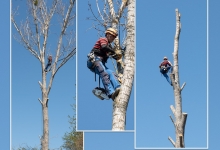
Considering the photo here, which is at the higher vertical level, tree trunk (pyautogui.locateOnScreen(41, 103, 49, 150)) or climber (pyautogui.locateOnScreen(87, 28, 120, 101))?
climber (pyautogui.locateOnScreen(87, 28, 120, 101))

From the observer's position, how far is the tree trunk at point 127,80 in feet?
16.5

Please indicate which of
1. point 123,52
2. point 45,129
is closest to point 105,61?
point 123,52

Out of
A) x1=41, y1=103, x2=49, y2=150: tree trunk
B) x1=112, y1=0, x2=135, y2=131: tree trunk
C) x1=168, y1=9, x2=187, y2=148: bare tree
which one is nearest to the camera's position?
x1=112, y1=0, x2=135, y2=131: tree trunk

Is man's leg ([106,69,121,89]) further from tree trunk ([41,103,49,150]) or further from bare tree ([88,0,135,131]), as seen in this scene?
tree trunk ([41,103,49,150])

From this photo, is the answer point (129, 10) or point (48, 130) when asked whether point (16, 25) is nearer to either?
point (48, 130)

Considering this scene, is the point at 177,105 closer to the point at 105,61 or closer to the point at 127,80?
the point at 127,80

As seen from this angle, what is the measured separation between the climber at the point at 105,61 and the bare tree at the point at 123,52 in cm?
9

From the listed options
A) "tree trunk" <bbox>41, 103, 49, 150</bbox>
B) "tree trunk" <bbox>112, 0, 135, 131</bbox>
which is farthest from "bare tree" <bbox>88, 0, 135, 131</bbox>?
"tree trunk" <bbox>41, 103, 49, 150</bbox>

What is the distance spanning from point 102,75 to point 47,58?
2231mm

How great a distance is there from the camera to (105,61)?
5.38 meters

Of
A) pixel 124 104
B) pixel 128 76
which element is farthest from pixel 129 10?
pixel 124 104

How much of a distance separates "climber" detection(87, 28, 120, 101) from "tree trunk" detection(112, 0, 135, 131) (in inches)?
3.2

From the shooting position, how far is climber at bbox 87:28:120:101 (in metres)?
5.13
